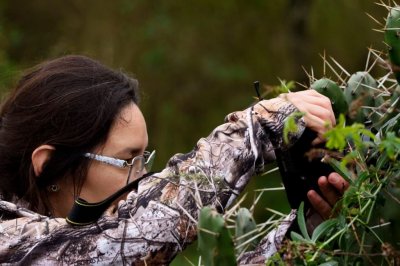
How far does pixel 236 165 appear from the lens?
2.17m

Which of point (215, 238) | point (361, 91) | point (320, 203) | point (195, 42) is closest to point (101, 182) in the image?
point (320, 203)

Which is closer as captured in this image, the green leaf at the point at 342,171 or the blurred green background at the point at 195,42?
the green leaf at the point at 342,171

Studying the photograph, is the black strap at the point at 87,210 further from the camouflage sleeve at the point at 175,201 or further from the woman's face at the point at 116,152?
the woman's face at the point at 116,152

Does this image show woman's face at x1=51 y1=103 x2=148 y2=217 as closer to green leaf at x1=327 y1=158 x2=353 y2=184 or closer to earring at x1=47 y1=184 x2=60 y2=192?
earring at x1=47 y1=184 x2=60 y2=192

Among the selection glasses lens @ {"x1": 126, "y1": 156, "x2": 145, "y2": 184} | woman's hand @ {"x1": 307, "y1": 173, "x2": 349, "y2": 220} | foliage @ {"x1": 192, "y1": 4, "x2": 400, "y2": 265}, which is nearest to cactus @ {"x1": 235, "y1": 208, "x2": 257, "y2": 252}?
foliage @ {"x1": 192, "y1": 4, "x2": 400, "y2": 265}

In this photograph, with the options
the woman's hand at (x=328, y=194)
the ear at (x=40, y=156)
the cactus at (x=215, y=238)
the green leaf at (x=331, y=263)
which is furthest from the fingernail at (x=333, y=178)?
the ear at (x=40, y=156)

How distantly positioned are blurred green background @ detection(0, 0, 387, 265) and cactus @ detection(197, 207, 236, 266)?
22.7 feet

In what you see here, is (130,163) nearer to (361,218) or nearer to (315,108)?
(315,108)

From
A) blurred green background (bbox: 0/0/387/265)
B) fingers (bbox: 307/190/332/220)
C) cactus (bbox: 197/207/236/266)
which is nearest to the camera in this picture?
cactus (bbox: 197/207/236/266)

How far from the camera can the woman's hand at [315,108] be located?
2.09 m

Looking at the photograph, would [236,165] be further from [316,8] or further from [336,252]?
[316,8]

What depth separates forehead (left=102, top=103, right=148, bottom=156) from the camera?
97.4 inches

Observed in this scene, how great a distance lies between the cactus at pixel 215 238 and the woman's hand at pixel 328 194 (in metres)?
0.43

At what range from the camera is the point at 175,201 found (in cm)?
216
